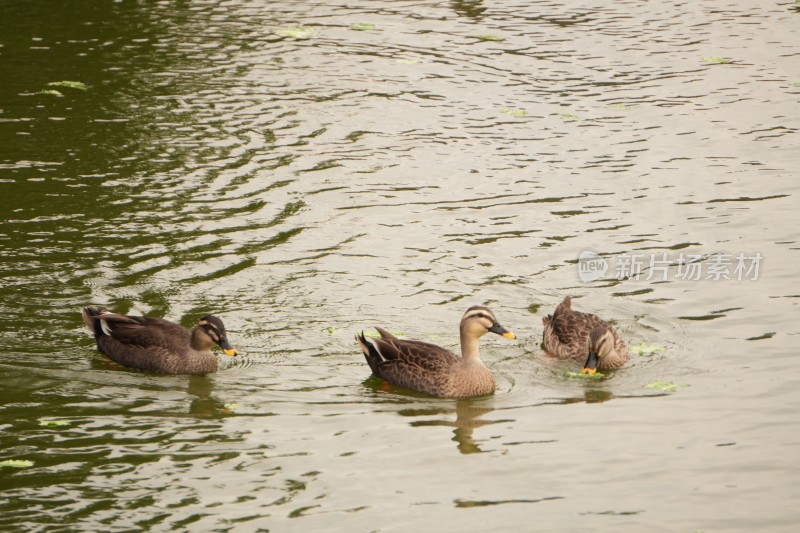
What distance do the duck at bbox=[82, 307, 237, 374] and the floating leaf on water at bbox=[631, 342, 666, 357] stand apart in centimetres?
508

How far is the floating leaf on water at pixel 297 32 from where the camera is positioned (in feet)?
101

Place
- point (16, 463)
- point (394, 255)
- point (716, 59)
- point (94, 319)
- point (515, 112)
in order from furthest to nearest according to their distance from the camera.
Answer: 1. point (716, 59)
2. point (515, 112)
3. point (394, 255)
4. point (94, 319)
5. point (16, 463)

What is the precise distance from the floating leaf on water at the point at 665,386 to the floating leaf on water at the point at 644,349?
3.02ft

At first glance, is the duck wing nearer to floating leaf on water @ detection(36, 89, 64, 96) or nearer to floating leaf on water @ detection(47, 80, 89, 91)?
floating leaf on water @ detection(36, 89, 64, 96)

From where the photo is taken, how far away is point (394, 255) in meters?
18.4

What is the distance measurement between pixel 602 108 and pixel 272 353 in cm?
1236

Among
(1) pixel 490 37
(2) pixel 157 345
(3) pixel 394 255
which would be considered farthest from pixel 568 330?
(1) pixel 490 37

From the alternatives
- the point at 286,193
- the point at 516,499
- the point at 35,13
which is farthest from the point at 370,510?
the point at 35,13

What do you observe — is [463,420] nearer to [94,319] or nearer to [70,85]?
[94,319]

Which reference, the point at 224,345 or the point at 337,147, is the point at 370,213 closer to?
the point at 337,147

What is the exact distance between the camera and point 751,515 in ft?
37.1

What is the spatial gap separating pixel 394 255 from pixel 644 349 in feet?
14.7

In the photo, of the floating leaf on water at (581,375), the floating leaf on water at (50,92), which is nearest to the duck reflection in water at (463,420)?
the floating leaf on water at (581,375)

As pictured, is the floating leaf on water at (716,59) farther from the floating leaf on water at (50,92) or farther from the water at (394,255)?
the floating leaf on water at (50,92)
